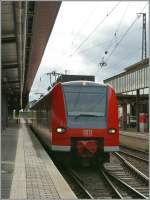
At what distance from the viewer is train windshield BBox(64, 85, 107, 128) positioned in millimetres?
14742

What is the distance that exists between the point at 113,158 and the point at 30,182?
9.64m

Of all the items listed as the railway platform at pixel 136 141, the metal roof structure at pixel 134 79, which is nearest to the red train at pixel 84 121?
the railway platform at pixel 136 141

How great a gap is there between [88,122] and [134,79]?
41.9m

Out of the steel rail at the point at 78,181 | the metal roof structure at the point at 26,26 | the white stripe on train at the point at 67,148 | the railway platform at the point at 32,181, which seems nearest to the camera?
the railway platform at the point at 32,181

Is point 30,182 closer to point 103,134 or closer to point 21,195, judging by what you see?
point 21,195

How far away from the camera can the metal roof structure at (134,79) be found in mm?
52094

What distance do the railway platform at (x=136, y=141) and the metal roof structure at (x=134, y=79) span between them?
22.6 meters

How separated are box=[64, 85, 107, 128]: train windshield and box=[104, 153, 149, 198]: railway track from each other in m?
1.53

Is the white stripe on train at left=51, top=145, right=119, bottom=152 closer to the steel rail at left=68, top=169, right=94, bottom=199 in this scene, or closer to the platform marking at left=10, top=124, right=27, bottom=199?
the steel rail at left=68, top=169, right=94, bottom=199

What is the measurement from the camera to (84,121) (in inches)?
582

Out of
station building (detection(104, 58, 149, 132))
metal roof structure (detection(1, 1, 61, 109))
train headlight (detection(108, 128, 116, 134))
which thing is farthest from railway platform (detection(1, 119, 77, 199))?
station building (detection(104, 58, 149, 132))

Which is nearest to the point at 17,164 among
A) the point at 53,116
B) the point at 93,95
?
the point at 53,116

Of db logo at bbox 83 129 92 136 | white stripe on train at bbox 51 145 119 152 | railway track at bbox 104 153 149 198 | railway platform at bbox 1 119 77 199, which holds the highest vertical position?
db logo at bbox 83 129 92 136

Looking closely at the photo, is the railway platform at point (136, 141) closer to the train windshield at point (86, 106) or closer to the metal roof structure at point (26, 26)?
the metal roof structure at point (26, 26)
